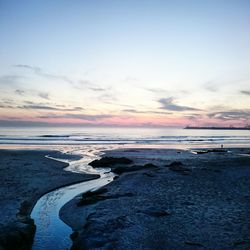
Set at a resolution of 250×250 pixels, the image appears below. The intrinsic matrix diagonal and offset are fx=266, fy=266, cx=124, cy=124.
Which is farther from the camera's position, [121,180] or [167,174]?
[167,174]

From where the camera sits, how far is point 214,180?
19.0 meters

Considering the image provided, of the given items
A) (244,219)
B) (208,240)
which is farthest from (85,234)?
(244,219)

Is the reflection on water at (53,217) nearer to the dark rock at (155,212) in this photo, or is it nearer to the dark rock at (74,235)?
the dark rock at (74,235)

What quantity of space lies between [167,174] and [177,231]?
11476 mm

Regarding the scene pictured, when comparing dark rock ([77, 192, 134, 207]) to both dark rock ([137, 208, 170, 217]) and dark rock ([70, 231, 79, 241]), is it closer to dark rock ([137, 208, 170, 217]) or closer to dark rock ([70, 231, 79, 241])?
dark rock ([137, 208, 170, 217])

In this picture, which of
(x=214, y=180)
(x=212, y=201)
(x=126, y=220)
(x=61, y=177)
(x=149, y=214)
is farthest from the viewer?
(x=61, y=177)

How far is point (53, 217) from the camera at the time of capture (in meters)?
12.2

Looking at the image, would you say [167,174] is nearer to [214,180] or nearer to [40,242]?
[214,180]

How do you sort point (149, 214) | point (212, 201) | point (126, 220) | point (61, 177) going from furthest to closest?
point (61, 177)
point (212, 201)
point (149, 214)
point (126, 220)

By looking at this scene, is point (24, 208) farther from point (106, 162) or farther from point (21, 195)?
point (106, 162)

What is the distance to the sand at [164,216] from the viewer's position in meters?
8.80

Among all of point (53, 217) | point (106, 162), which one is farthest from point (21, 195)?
point (106, 162)

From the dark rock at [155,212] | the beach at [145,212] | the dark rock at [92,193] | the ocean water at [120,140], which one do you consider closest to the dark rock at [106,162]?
the beach at [145,212]

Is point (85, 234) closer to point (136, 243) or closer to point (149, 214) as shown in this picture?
point (136, 243)
